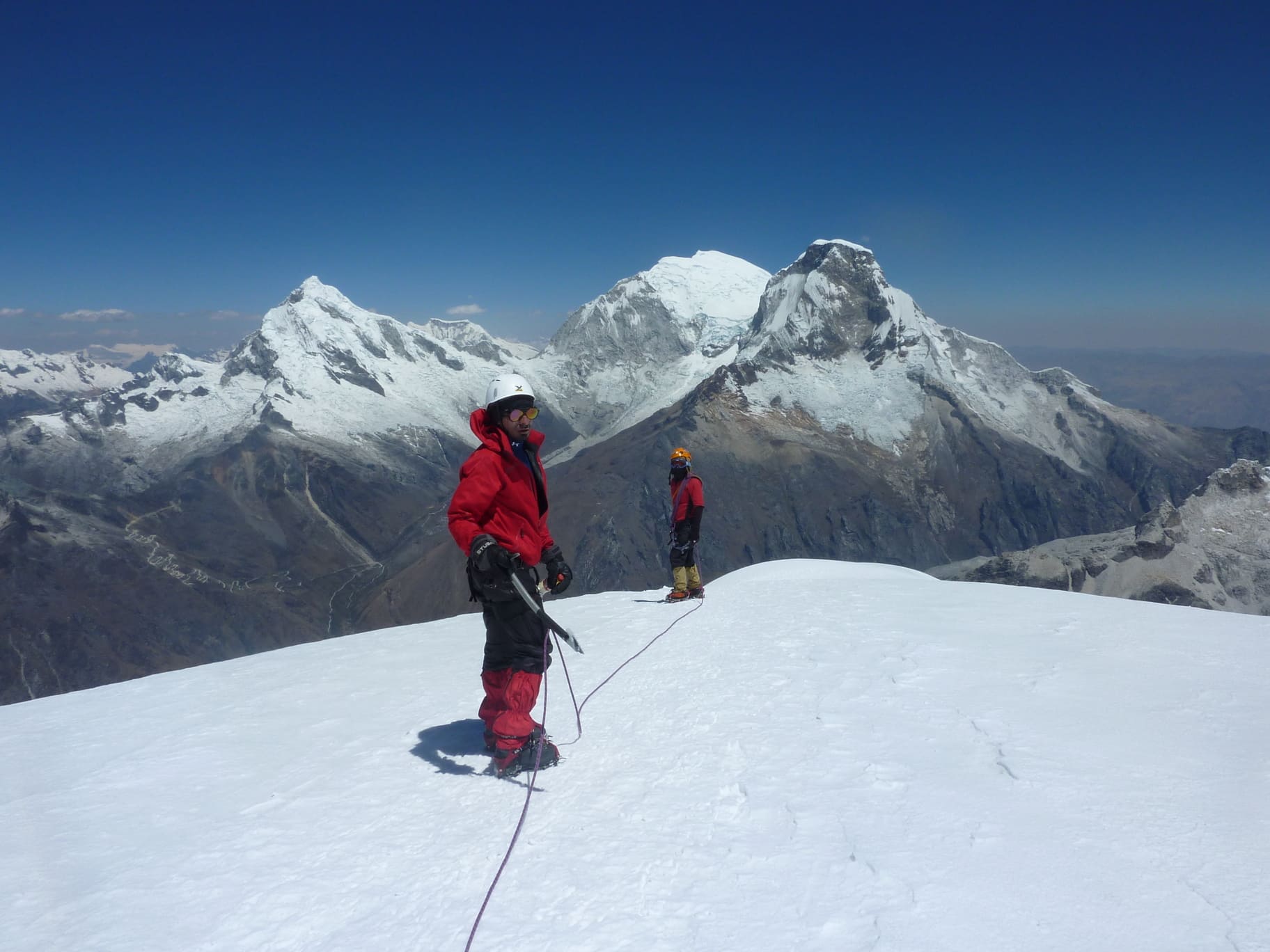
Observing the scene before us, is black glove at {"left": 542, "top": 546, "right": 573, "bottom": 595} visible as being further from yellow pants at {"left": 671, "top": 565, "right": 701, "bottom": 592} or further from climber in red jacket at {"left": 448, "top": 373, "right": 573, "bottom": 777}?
yellow pants at {"left": 671, "top": 565, "right": 701, "bottom": 592}

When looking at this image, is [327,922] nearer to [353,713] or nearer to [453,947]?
[453,947]

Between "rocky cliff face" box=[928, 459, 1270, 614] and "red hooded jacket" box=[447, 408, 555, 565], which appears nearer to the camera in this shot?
"red hooded jacket" box=[447, 408, 555, 565]

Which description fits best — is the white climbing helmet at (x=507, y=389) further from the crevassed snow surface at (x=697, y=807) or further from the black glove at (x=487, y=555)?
the crevassed snow surface at (x=697, y=807)

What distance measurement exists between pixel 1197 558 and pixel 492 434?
363ft

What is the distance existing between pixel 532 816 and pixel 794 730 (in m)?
2.87

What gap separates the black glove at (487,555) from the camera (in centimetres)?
704

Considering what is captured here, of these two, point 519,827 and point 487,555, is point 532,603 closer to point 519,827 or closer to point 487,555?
point 487,555

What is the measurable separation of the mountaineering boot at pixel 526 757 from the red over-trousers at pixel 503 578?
0.06m

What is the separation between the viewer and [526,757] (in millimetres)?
7344

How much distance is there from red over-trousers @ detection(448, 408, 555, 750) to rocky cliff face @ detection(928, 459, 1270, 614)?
90.8 meters

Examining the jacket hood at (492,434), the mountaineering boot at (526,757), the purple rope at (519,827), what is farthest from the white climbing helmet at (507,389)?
the mountaineering boot at (526,757)

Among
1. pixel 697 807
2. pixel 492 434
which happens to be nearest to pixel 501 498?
pixel 492 434

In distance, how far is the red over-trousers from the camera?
24.1ft

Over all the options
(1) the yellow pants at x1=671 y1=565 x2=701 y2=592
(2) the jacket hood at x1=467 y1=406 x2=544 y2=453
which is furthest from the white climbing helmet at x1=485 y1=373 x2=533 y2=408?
(1) the yellow pants at x1=671 y1=565 x2=701 y2=592
